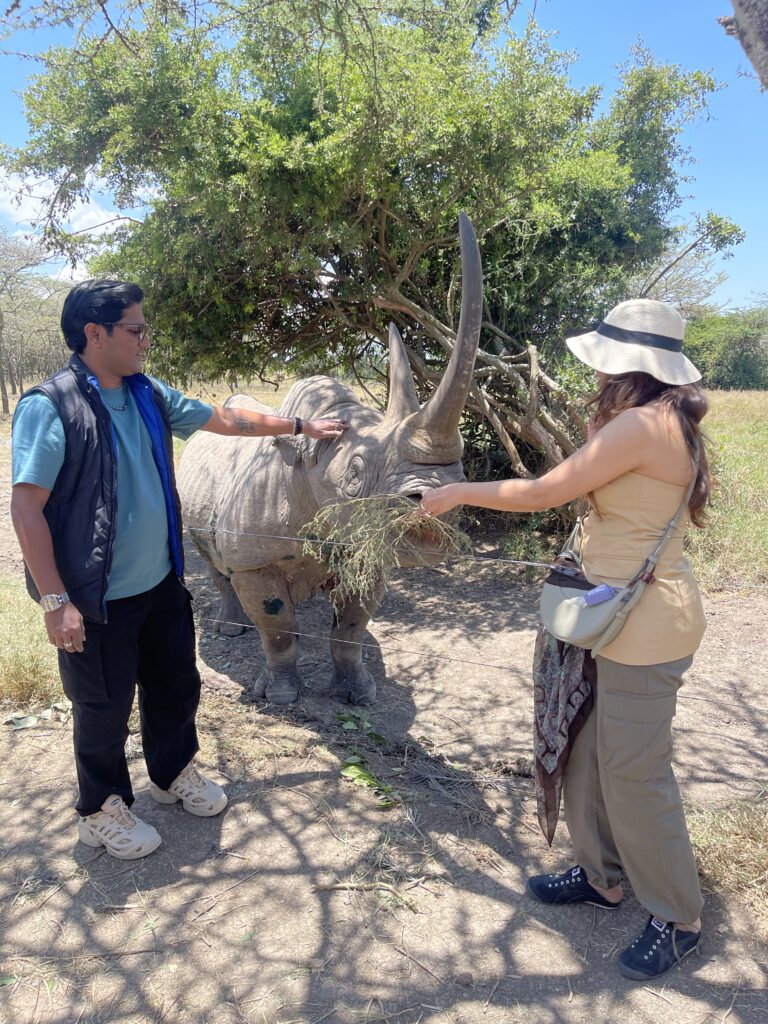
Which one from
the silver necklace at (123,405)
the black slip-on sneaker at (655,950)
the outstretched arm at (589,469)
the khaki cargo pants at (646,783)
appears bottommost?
the black slip-on sneaker at (655,950)

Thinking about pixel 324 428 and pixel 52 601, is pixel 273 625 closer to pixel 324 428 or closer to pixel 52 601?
pixel 324 428

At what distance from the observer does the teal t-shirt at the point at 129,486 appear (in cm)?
257

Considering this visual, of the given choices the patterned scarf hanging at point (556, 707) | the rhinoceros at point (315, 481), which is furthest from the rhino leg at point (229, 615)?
the patterned scarf hanging at point (556, 707)

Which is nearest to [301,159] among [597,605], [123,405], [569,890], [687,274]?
[123,405]

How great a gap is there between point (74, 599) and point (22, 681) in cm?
199

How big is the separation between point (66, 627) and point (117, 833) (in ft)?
3.26

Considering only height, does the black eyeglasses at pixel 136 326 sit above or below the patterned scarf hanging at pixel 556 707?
above

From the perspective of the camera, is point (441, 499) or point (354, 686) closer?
point (441, 499)

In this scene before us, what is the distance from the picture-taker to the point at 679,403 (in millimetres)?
2227

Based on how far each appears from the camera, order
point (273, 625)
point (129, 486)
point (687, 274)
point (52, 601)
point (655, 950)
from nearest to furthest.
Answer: point (655, 950) < point (52, 601) < point (129, 486) < point (273, 625) < point (687, 274)

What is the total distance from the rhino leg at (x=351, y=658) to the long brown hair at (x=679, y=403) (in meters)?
2.57

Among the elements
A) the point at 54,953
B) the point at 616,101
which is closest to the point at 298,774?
A: the point at 54,953

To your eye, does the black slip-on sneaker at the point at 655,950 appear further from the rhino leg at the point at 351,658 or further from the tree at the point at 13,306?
the tree at the point at 13,306

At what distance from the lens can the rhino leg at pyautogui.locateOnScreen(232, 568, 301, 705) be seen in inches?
170
